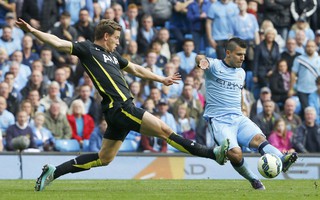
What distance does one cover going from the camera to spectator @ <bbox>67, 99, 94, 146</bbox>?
22484 mm

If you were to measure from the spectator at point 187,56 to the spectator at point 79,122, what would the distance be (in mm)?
3474

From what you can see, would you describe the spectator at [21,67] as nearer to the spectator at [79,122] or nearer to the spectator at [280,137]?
the spectator at [79,122]

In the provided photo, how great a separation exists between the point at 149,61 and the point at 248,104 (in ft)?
8.42

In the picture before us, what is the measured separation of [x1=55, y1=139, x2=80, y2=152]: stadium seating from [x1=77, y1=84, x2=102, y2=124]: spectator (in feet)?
3.49

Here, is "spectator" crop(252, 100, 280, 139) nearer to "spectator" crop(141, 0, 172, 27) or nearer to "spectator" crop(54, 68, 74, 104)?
"spectator" crop(54, 68, 74, 104)

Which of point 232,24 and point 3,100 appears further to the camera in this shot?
point 232,24

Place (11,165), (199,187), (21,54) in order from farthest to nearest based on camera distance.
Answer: (21,54), (11,165), (199,187)

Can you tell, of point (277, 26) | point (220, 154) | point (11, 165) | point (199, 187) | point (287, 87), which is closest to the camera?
point (220, 154)

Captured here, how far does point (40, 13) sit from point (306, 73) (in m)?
6.75

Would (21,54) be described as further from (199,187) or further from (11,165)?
(199,187)

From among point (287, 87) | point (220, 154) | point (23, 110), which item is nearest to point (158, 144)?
point (23, 110)

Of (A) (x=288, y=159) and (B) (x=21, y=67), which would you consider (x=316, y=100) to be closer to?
(B) (x=21, y=67)

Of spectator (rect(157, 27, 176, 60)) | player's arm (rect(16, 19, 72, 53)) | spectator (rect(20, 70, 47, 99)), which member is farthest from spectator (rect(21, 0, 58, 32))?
player's arm (rect(16, 19, 72, 53))

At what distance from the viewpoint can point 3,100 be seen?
22.2 meters
